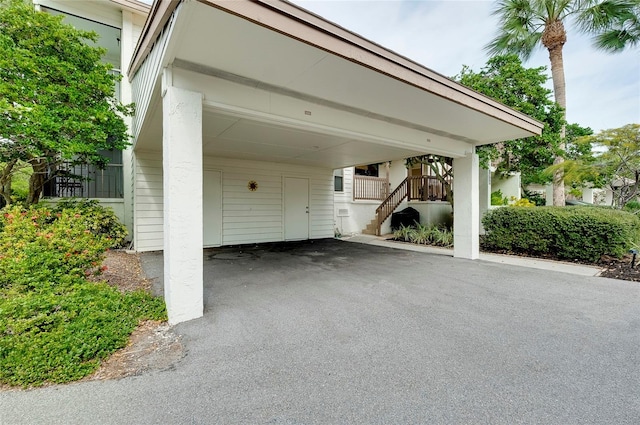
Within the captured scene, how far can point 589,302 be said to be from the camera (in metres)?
3.59

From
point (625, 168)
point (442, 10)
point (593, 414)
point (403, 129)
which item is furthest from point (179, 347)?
point (625, 168)

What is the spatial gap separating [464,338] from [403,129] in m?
3.75

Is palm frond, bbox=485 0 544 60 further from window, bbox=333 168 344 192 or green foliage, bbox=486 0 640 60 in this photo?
window, bbox=333 168 344 192

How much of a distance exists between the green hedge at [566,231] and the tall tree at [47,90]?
29.5 ft

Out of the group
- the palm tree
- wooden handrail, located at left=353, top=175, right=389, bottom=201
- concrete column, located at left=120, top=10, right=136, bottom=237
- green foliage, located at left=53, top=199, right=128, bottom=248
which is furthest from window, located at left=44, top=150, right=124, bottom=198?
the palm tree

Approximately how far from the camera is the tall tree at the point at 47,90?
439cm

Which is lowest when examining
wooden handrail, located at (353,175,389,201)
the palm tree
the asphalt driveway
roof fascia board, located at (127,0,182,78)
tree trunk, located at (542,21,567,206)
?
the asphalt driveway

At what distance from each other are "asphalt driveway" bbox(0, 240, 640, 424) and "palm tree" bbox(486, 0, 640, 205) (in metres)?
6.71

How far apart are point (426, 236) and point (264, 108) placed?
7160 millimetres

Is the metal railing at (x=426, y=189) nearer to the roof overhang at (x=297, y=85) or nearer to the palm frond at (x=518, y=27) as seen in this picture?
the palm frond at (x=518, y=27)

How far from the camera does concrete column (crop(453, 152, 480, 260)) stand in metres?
6.45

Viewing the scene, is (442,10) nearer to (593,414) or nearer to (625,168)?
(625,168)

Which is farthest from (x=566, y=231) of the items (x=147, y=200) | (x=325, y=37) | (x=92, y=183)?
(x=92, y=183)

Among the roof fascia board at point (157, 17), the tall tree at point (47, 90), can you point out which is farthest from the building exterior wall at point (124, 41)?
the roof fascia board at point (157, 17)
